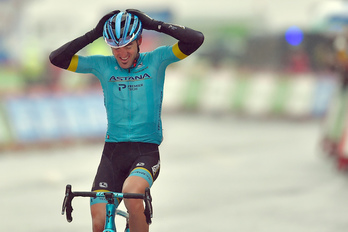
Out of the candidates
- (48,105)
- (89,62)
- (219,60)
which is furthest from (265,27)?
(89,62)

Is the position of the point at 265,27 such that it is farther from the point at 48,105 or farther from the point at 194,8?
the point at 48,105

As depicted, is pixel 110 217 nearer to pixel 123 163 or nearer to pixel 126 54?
pixel 123 163

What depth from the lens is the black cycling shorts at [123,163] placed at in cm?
527

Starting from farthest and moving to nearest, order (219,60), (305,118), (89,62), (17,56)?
1. (17,56)
2. (219,60)
3. (305,118)
4. (89,62)

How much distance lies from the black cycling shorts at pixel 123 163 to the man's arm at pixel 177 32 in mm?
840

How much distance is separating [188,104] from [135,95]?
20746mm

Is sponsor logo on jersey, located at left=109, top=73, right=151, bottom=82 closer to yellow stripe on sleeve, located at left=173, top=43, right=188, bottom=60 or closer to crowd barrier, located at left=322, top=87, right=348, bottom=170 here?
yellow stripe on sleeve, located at left=173, top=43, right=188, bottom=60

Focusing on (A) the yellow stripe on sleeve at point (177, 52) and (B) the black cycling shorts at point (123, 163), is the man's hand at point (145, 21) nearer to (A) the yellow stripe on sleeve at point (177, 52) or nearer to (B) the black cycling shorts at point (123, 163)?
(A) the yellow stripe on sleeve at point (177, 52)

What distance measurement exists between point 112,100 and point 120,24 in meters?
0.64

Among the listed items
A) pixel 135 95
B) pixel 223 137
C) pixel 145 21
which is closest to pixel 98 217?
pixel 135 95

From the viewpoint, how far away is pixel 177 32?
5.38 meters

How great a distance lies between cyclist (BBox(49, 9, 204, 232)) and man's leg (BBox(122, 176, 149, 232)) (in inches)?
6.4

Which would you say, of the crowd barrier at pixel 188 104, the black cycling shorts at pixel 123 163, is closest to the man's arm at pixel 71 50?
the black cycling shorts at pixel 123 163

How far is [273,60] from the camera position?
102 feet
